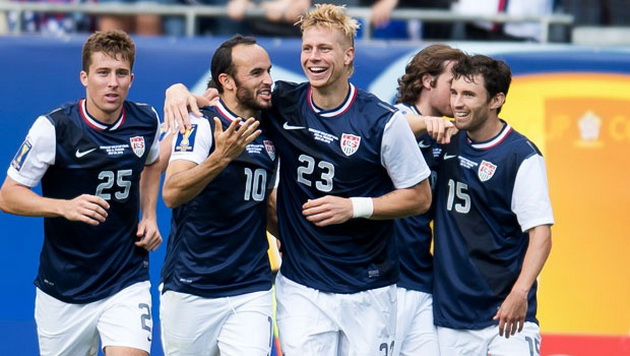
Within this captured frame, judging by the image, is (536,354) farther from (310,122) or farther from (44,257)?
(44,257)

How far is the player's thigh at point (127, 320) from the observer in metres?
6.93

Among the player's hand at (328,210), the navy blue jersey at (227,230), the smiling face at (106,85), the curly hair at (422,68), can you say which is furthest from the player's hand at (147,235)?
the curly hair at (422,68)

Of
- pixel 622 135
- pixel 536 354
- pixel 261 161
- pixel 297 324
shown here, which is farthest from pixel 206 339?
pixel 622 135

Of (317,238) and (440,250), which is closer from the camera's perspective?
(317,238)

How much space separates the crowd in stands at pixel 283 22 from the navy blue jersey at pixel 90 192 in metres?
2.83

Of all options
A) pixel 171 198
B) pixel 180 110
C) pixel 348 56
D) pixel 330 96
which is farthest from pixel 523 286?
pixel 180 110

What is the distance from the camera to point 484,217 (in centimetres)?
688

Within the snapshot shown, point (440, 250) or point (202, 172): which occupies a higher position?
point (202, 172)

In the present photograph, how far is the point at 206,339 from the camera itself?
22.3ft

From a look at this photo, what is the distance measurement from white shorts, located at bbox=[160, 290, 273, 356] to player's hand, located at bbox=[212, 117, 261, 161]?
3.27 ft

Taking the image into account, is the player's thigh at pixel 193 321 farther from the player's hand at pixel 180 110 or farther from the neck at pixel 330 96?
the neck at pixel 330 96

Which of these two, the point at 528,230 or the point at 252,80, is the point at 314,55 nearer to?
the point at 252,80

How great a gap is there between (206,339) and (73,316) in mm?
875

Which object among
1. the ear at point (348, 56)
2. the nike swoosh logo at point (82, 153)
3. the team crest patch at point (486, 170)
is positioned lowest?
the nike swoosh logo at point (82, 153)
